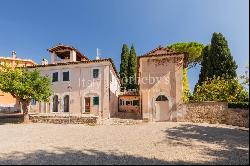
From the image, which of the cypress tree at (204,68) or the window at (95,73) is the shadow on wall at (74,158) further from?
the cypress tree at (204,68)

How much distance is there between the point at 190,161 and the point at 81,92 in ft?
66.2

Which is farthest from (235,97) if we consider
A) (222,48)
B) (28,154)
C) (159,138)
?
(28,154)

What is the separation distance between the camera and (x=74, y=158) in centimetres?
1048

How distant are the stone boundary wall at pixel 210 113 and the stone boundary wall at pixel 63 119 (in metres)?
9.36

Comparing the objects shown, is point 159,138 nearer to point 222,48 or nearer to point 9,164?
point 9,164

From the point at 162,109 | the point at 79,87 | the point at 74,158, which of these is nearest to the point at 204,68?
the point at 162,109

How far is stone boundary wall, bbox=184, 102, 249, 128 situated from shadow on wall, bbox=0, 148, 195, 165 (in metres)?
14.1

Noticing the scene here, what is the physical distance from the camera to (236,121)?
21703 millimetres

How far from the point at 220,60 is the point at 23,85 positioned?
25.3 m

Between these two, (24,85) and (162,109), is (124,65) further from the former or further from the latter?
(24,85)

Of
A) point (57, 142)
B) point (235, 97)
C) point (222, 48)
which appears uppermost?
point (222, 48)

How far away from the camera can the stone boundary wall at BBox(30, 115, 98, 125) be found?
22.8m

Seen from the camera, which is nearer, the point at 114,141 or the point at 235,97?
the point at 114,141

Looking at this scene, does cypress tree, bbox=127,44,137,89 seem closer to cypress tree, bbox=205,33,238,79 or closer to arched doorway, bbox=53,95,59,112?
cypress tree, bbox=205,33,238,79
